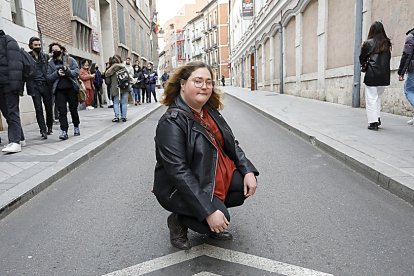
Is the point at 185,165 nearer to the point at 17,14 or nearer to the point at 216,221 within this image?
the point at 216,221

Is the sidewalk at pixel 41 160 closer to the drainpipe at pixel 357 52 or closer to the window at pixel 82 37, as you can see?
the drainpipe at pixel 357 52

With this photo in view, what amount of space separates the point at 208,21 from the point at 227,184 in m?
73.8

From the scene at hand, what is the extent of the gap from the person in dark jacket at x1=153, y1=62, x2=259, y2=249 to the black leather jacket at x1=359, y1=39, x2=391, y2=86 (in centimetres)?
486

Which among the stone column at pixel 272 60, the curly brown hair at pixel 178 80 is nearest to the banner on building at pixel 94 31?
the stone column at pixel 272 60

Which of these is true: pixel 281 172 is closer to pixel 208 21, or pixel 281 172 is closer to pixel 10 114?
pixel 10 114

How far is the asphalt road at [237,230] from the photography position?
2611 mm

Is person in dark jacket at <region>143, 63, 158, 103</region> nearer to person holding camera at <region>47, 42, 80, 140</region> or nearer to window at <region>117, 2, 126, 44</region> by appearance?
window at <region>117, 2, 126, 44</region>

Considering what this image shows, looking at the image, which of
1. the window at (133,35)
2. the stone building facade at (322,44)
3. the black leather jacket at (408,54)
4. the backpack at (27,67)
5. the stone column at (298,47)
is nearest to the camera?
the backpack at (27,67)

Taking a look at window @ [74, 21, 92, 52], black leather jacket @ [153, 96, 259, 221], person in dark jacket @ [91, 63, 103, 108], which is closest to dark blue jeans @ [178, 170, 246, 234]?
black leather jacket @ [153, 96, 259, 221]

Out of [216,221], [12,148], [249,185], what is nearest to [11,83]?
[12,148]

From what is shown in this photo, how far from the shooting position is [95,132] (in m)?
8.36

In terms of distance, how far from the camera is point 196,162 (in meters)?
2.58

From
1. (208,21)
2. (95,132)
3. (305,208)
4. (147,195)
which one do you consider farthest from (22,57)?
(208,21)

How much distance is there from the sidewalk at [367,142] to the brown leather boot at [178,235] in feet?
7.75
